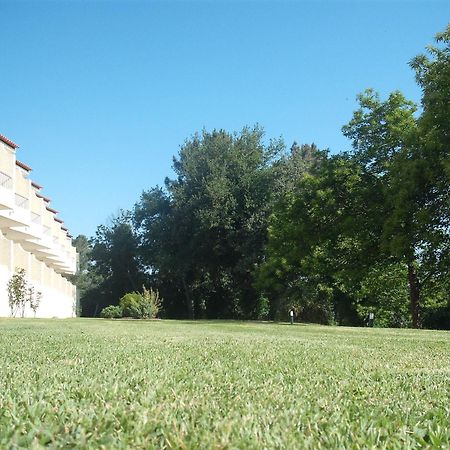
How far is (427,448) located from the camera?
197 centimetres

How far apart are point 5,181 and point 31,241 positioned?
8.92 metres

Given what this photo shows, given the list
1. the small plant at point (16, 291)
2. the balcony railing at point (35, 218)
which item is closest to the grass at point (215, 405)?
the small plant at point (16, 291)

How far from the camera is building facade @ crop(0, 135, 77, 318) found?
28.7 m

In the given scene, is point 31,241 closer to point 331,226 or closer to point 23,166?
point 23,166

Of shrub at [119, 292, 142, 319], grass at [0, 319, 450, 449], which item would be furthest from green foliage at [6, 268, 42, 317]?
grass at [0, 319, 450, 449]

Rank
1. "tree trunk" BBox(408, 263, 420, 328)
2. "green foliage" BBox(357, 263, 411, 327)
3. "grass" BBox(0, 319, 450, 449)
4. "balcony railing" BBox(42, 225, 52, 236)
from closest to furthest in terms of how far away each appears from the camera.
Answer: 1. "grass" BBox(0, 319, 450, 449)
2. "tree trunk" BBox(408, 263, 420, 328)
3. "green foliage" BBox(357, 263, 411, 327)
4. "balcony railing" BBox(42, 225, 52, 236)

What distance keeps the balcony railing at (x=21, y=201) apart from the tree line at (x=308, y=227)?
13044mm

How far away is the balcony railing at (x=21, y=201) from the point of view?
3117 centimetres

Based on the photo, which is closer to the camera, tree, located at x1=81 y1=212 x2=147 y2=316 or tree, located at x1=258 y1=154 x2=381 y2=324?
tree, located at x1=258 y1=154 x2=381 y2=324

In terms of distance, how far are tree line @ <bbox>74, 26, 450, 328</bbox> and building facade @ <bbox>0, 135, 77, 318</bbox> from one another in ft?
23.7

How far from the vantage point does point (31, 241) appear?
36.1 metres

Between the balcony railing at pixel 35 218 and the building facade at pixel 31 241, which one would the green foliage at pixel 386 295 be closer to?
the building facade at pixel 31 241

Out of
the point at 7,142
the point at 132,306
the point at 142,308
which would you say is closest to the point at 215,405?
the point at 7,142

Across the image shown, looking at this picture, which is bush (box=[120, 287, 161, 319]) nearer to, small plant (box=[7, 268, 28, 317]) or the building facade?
the building facade
